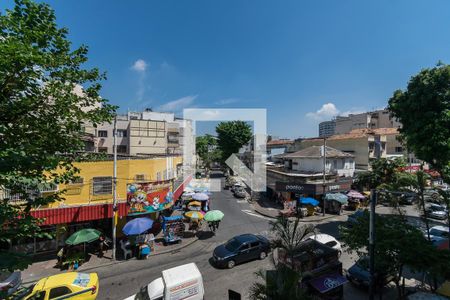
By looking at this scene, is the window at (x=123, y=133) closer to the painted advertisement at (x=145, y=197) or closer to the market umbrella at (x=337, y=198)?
the painted advertisement at (x=145, y=197)

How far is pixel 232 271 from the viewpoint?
1367 centimetres

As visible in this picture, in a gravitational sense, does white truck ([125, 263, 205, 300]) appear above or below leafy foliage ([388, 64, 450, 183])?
below

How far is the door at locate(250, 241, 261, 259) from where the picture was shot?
14852mm

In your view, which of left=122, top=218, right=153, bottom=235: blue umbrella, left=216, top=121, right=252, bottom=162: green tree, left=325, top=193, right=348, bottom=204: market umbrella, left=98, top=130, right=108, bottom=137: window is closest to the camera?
left=122, top=218, right=153, bottom=235: blue umbrella

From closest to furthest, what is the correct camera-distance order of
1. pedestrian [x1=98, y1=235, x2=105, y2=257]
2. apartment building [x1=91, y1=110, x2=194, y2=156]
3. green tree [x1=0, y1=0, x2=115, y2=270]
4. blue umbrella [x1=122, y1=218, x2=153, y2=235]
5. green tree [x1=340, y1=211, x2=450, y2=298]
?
green tree [x1=0, y1=0, x2=115, y2=270] → green tree [x1=340, y1=211, x2=450, y2=298] → blue umbrella [x1=122, y1=218, x2=153, y2=235] → pedestrian [x1=98, y1=235, x2=105, y2=257] → apartment building [x1=91, y1=110, x2=194, y2=156]

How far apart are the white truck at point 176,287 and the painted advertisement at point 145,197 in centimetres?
714

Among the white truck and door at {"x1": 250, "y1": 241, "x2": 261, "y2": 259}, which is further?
door at {"x1": 250, "y1": 241, "x2": 261, "y2": 259}

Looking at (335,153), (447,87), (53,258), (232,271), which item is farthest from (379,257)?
(335,153)

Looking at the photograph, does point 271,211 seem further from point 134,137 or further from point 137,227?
point 134,137

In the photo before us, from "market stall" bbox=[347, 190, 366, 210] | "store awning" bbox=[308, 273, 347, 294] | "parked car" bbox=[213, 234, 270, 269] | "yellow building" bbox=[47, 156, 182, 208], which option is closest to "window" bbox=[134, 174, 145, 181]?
"yellow building" bbox=[47, 156, 182, 208]

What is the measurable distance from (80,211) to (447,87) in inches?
1022

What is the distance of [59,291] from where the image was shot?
31.7 feet

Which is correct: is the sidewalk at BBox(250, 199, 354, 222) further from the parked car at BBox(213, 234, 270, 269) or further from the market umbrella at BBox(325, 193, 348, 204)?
the parked car at BBox(213, 234, 270, 269)

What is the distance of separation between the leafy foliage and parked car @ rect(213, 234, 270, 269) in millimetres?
12412
